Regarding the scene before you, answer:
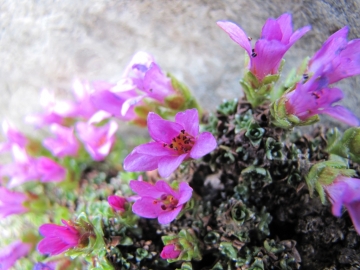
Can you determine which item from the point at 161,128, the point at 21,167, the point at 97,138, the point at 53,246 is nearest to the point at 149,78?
the point at 161,128

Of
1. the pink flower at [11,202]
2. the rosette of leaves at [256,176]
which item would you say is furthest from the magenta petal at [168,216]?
the pink flower at [11,202]

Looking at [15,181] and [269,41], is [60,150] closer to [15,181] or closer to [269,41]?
[15,181]

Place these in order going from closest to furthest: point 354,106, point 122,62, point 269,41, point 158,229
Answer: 1. point 269,41
2. point 158,229
3. point 354,106
4. point 122,62

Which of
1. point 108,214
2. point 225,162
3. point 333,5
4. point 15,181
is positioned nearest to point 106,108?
point 108,214

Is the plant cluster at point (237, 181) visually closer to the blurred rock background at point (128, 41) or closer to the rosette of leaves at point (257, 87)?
the rosette of leaves at point (257, 87)

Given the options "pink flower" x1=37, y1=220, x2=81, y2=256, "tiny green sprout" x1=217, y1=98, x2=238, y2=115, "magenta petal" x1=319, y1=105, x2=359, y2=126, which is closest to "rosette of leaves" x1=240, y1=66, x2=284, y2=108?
"tiny green sprout" x1=217, y1=98, x2=238, y2=115

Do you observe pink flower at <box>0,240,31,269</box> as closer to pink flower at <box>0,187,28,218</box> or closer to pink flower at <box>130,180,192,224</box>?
pink flower at <box>0,187,28,218</box>

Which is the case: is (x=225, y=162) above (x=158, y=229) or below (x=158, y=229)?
above
